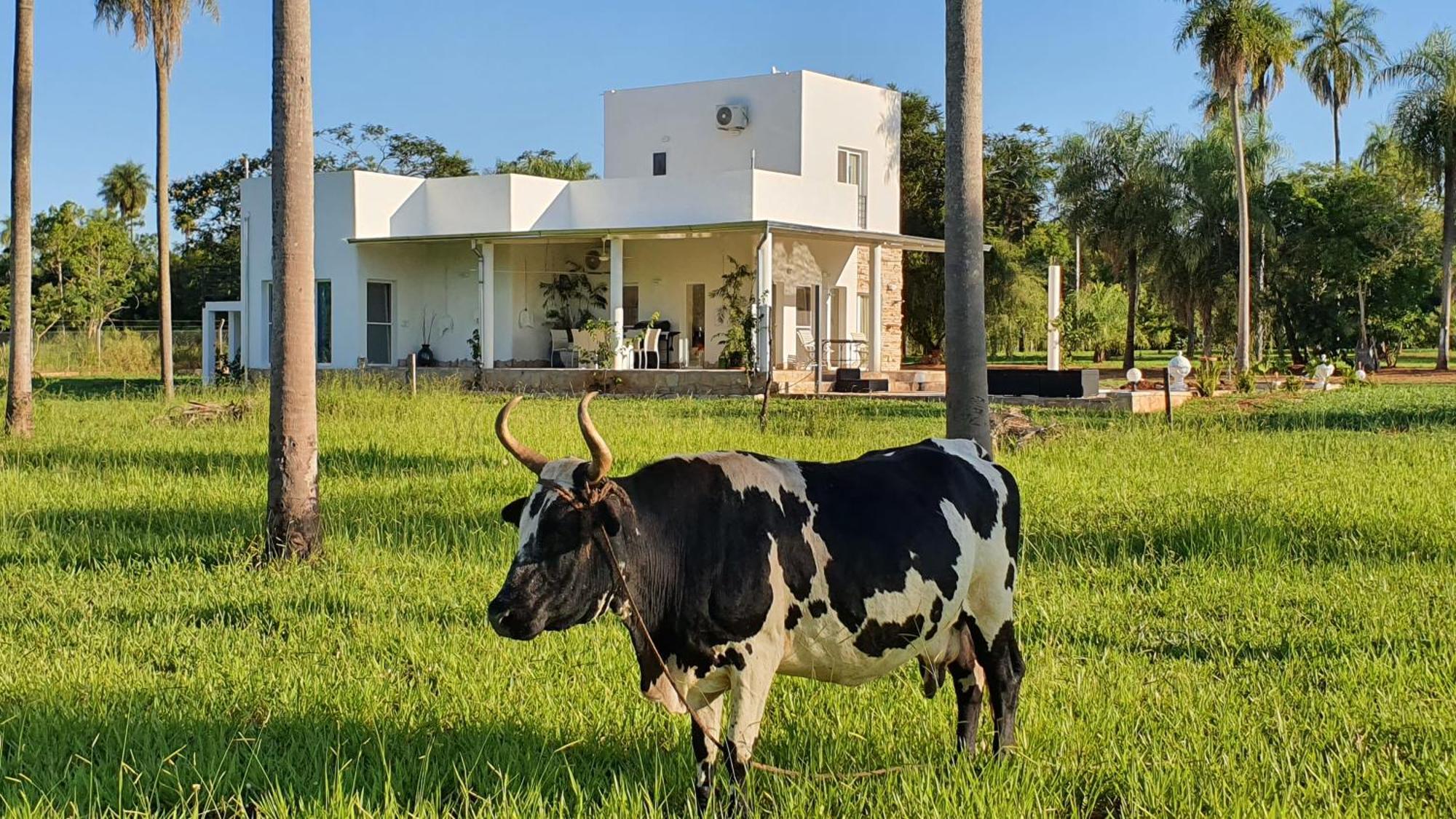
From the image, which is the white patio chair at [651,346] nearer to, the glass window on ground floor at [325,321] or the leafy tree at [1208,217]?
the glass window on ground floor at [325,321]

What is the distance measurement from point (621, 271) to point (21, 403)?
45.5ft

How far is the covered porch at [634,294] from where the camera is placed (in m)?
28.4

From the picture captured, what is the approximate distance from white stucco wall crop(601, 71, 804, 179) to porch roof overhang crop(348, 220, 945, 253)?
2640mm

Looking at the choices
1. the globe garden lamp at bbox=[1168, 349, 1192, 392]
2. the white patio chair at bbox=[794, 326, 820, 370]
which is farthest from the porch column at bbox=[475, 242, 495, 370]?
the globe garden lamp at bbox=[1168, 349, 1192, 392]

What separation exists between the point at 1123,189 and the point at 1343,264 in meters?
7.16

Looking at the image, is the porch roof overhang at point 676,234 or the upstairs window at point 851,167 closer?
the porch roof overhang at point 676,234

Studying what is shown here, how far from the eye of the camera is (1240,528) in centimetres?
891

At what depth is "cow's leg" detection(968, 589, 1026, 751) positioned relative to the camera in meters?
4.56

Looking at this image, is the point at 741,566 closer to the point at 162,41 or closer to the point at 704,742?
the point at 704,742

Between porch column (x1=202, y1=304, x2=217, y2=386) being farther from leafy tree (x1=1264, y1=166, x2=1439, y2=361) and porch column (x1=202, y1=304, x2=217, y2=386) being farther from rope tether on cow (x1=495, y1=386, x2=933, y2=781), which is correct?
rope tether on cow (x1=495, y1=386, x2=933, y2=781)

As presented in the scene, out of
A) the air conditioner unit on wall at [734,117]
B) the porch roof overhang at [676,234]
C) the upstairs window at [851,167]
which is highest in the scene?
the air conditioner unit on wall at [734,117]

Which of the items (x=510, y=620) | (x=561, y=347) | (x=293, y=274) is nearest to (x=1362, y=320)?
(x=561, y=347)

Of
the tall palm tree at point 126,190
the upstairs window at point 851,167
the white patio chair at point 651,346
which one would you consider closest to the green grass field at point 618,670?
the white patio chair at point 651,346

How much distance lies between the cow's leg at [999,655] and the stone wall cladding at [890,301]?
2760 cm
